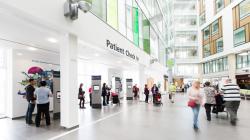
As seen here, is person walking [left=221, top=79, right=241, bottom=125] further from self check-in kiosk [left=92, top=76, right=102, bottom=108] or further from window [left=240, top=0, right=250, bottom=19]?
window [left=240, top=0, right=250, bottom=19]

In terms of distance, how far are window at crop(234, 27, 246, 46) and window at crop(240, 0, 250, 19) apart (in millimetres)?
1305

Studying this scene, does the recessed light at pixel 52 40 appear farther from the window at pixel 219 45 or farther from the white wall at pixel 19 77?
the window at pixel 219 45

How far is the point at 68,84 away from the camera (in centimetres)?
632

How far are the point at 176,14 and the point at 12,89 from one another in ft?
127

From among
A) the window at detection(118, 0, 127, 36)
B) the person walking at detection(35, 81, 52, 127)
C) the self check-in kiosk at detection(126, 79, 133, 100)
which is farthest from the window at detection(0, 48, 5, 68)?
the self check-in kiosk at detection(126, 79, 133, 100)

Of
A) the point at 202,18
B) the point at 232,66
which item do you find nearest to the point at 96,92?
the point at 232,66

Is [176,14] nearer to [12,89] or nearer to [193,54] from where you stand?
[193,54]

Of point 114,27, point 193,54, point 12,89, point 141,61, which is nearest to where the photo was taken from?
point 12,89

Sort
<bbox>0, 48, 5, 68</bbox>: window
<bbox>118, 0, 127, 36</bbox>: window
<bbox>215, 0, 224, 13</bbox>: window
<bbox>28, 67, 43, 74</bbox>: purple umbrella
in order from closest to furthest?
1. <bbox>0, 48, 5, 68</bbox>: window
2. <bbox>28, 67, 43, 74</bbox>: purple umbrella
3. <bbox>118, 0, 127, 36</bbox>: window
4. <bbox>215, 0, 224, 13</bbox>: window

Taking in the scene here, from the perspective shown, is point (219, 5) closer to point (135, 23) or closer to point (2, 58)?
point (135, 23)

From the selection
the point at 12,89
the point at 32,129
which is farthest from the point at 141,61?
the point at 32,129

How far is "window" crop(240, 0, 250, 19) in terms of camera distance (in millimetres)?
19969

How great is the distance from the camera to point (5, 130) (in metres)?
6.34

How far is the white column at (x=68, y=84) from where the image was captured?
6297 millimetres
